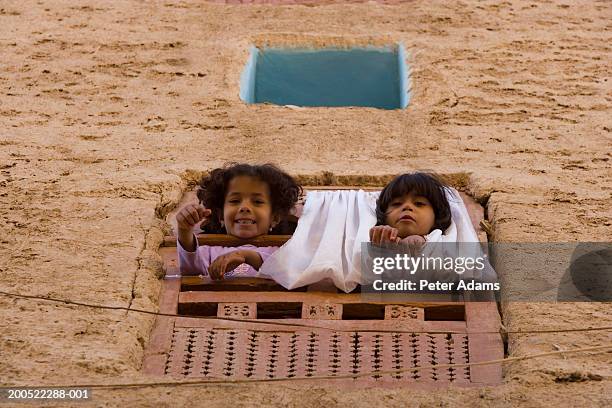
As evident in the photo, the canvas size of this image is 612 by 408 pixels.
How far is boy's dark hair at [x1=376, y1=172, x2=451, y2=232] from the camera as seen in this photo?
5145mm

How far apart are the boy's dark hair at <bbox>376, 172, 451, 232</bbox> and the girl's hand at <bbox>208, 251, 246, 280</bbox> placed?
0.60 metres

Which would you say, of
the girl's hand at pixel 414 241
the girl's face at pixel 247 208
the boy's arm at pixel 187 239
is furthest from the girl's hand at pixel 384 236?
the boy's arm at pixel 187 239

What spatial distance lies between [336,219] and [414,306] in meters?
0.68

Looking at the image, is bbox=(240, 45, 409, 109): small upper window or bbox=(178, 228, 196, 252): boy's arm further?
bbox=(240, 45, 409, 109): small upper window

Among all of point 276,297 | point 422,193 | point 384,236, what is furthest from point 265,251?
point 422,193

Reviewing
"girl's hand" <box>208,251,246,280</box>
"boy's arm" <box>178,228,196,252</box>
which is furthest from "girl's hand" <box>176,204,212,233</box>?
"girl's hand" <box>208,251,246,280</box>

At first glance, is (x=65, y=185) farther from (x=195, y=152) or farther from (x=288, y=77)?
(x=288, y=77)

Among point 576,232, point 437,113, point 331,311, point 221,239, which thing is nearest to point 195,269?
point 221,239

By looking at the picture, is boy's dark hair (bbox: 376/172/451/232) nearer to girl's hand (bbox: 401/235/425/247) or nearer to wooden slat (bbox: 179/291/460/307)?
girl's hand (bbox: 401/235/425/247)

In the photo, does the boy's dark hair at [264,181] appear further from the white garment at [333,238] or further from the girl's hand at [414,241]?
the girl's hand at [414,241]

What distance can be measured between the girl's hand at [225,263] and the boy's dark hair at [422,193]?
0.60m

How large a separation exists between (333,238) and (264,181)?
41 centimetres

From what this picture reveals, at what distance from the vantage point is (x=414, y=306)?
4.72 metres

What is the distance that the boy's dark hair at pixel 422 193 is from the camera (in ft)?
16.9
